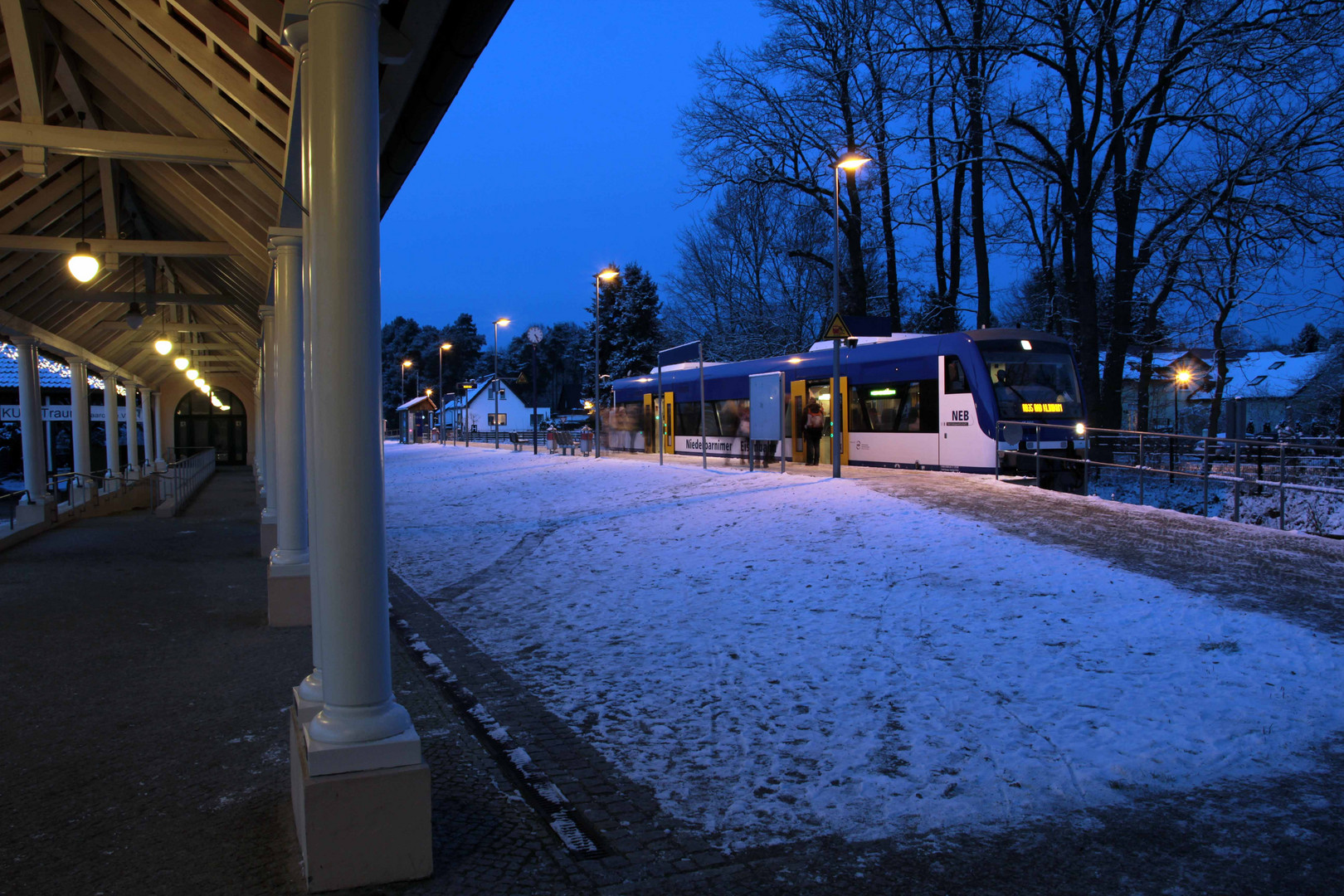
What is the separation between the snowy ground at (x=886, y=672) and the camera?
13.7ft

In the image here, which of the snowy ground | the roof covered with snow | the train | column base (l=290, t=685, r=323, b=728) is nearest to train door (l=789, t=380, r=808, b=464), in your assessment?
the train

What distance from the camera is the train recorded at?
17.5 metres

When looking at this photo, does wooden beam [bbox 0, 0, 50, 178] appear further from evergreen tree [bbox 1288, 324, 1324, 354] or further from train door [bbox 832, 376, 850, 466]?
evergreen tree [bbox 1288, 324, 1324, 354]

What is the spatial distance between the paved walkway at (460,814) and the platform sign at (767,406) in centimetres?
1291

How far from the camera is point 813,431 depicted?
2122 cm

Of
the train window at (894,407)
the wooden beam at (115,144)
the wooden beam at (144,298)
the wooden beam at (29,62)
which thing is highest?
the wooden beam at (29,62)

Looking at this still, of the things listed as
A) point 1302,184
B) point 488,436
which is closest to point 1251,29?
point 1302,184

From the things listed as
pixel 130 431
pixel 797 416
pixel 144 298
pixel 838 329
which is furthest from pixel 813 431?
pixel 130 431

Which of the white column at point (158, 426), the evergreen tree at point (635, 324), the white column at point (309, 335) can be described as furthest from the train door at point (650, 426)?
the evergreen tree at point (635, 324)

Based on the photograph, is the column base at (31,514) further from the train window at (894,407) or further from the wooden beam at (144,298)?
the train window at (894,407)

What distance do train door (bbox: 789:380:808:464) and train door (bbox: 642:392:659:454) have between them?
860cm

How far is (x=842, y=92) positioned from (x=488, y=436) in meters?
39.8

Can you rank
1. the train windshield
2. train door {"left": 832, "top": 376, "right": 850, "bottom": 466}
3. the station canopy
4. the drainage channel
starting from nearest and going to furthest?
the drainage channel → the station canopy → the train windshield → train door {"left": 832, "top": 376, "right": 850, "bottom": 466}

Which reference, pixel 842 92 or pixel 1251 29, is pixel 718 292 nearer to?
pixel 842 92
